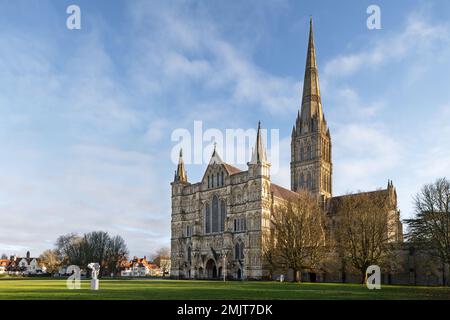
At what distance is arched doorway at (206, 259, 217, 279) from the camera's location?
259 ft

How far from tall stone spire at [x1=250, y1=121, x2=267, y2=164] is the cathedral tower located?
27870 millimetres

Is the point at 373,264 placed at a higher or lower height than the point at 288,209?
lower

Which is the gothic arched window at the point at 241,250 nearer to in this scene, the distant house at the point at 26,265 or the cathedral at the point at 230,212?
the cathedral at the point at 230,212

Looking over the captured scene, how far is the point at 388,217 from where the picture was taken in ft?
184

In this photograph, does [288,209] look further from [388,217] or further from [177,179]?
[177,179]

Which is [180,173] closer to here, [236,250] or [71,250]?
[236,250]

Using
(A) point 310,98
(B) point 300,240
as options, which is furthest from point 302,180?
(B) point 300,240

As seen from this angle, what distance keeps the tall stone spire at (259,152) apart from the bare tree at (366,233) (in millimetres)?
18651

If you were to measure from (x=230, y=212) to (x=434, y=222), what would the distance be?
1359 inches

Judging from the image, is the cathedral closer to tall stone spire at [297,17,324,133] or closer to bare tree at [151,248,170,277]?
tall stone spire at [297,17,324,133]

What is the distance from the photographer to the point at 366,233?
53250 millimetres
